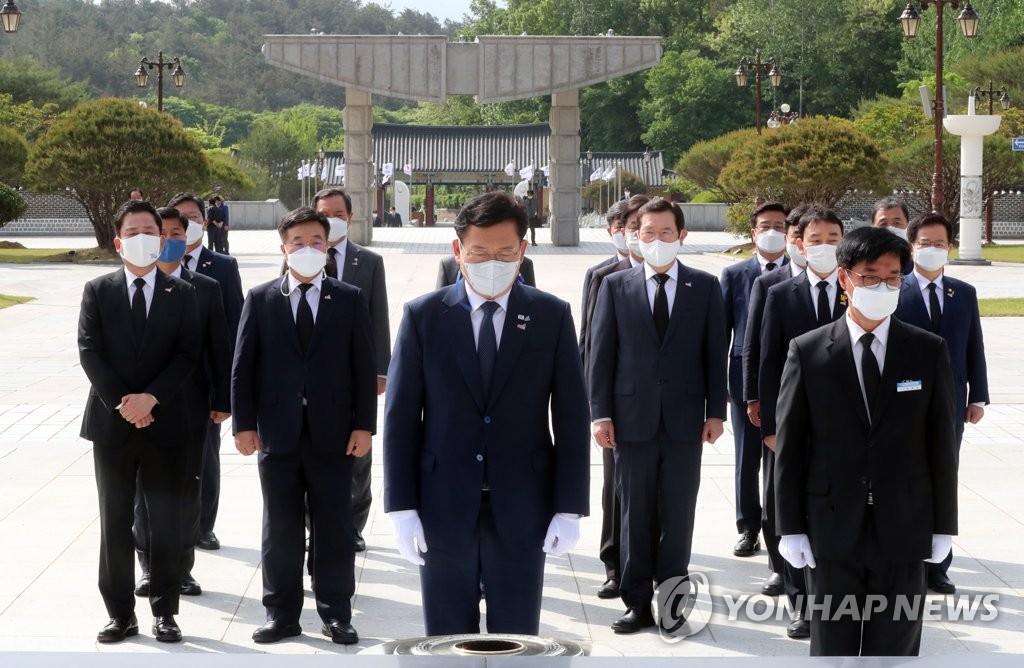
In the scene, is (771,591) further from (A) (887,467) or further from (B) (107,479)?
(B) (107,479)

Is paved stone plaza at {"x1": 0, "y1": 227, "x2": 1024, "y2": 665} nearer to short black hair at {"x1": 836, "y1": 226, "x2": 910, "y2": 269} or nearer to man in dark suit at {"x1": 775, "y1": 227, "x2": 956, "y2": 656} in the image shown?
man in dark suit at {"x1": 775, "y1": 227, "x2": 956, "y2": 656}

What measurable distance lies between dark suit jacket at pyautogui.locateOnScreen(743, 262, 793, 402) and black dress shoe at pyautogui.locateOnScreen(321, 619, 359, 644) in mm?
2382

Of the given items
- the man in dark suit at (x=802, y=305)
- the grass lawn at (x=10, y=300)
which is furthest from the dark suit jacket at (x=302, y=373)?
the grass lawn at (x=10, y=300)

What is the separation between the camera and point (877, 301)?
455cm

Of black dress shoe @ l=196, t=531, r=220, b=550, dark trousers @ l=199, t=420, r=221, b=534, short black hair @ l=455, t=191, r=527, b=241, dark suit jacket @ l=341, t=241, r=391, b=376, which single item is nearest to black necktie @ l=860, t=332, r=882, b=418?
short black hair @ l=455, t=191, r=527, b=241

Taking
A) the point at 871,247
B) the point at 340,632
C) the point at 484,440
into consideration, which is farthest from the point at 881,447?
the point at 340,632

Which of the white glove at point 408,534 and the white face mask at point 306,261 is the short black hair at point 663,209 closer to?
the white face mask at point 306,261

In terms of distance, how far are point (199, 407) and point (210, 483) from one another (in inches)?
51.5

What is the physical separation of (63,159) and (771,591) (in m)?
28.0

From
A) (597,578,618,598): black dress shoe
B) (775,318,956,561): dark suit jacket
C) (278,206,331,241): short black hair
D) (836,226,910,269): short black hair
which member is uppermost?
(278,206,331,241): short black hair

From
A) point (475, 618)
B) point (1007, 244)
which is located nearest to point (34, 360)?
point (475, 618)

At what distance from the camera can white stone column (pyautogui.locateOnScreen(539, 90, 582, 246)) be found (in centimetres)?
3884

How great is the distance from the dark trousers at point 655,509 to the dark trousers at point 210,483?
2.45m

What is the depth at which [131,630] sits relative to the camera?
6047mm
